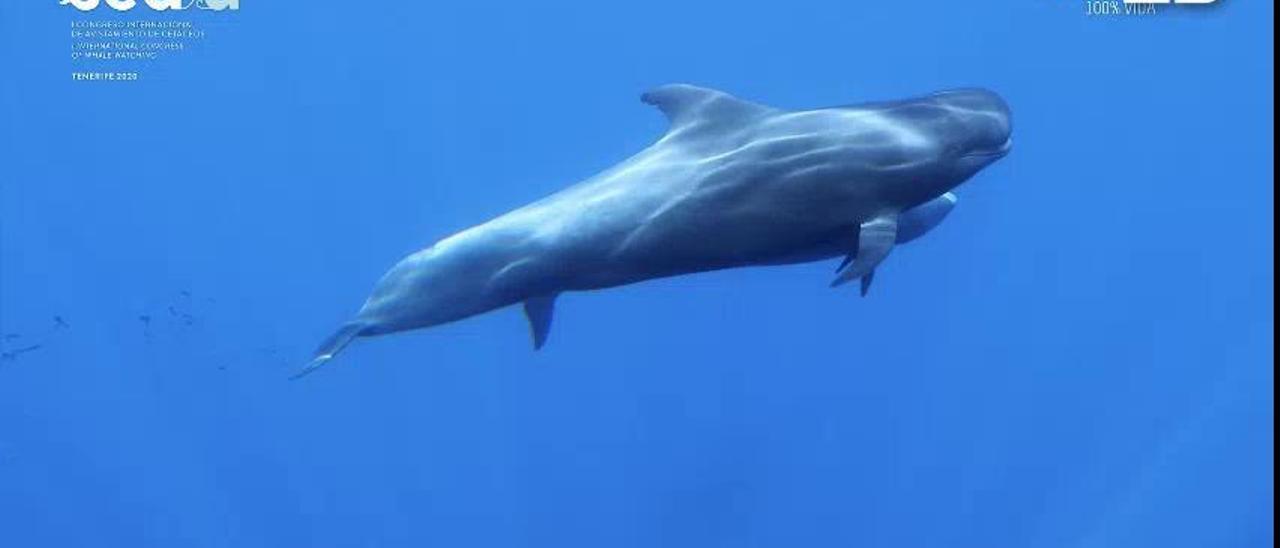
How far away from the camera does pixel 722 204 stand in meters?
6.28

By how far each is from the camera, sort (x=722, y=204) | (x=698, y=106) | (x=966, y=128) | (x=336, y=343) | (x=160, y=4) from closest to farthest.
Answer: (x=966, y=128), (x=722, y=204), (x=698, y=106), (x=336, y=343), (x=160, y=4)

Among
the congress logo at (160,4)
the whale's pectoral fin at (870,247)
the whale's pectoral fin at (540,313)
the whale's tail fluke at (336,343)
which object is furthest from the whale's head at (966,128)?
the congress logo at (160,4)

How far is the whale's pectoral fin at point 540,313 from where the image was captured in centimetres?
716

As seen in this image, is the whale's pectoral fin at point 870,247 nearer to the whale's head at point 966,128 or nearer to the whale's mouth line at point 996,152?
the whale's head at point 966,128

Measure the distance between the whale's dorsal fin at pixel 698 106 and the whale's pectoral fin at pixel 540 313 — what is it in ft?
3.93

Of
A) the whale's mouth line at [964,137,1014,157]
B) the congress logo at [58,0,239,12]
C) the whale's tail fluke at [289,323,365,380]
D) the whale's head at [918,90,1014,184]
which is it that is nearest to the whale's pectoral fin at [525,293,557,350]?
the whale's tail fluke at [289,323,365,380]

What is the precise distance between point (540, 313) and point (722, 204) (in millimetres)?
1533

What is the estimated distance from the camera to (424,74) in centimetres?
1178

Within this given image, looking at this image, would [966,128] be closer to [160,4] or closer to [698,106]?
[698,106]

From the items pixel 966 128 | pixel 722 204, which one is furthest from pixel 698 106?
pixel 966 128

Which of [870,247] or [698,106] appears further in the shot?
[698,106]

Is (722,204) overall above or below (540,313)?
above

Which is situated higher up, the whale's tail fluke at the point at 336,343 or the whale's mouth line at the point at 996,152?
the whale's mouth line at the point at 996,152

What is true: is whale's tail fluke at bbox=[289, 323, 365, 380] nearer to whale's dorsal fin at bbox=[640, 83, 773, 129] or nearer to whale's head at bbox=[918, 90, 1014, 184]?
whale's dorsal fin at bbox=[640, 83, 773, 129]
